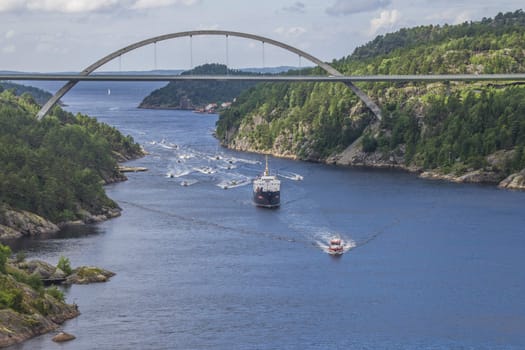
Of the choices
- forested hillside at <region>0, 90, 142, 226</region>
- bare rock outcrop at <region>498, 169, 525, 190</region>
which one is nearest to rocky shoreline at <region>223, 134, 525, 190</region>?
bare rock outcrop at <region>498, 169, 525, 190</region>

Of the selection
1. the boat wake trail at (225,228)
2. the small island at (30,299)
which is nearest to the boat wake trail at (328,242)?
the boat wake trail at (225,228)

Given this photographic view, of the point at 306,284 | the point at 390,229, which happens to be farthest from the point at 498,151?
the point at 306,284

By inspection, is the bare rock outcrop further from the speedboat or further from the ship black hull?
the speedboat

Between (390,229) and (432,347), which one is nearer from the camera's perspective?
(432,347)

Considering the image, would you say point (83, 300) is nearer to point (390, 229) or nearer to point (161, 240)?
point (161, 240)

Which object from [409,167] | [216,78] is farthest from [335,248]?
[409,167]

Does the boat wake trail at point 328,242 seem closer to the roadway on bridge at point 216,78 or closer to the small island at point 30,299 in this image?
the small island at point 30,299
